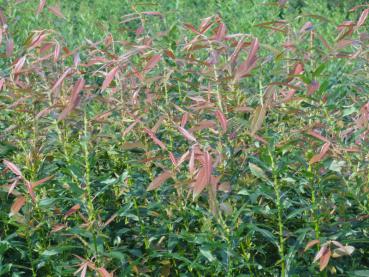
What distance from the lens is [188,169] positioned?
2.62 meters

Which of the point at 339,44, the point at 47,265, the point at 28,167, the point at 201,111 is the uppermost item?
the point at 339,44

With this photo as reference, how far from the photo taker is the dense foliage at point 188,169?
243cm

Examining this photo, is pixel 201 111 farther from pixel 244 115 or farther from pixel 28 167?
pixel 28 167

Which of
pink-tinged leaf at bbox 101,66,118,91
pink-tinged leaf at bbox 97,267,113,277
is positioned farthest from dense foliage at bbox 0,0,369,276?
pink-tinged leaf at bbox 101,66,118,91

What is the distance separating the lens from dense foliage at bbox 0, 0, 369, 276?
2.43 meters

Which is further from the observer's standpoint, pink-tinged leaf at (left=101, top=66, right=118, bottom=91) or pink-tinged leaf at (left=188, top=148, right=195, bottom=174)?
pink-tinged leaf at (left=101, top=66, right=118, bottom=91)

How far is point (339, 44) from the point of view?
2.32m

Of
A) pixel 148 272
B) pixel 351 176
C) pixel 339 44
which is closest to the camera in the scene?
pixel 339 44

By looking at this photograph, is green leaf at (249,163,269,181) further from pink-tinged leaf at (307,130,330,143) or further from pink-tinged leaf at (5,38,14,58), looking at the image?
pink-tinged leaf at (5,38,14,58)

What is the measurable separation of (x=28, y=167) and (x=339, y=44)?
1168 millimetres

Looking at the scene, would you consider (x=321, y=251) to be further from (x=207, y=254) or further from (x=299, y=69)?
(x=299, y=69)

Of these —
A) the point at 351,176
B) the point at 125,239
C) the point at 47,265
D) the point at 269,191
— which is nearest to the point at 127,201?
the point at 125,239

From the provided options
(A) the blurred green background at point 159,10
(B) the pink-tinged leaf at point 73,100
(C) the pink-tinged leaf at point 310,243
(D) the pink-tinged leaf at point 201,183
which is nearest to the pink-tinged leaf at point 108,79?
(B) the pink-tinged leaf at point 73,100

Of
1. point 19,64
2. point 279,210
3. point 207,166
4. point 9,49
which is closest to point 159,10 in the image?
point 9,49
